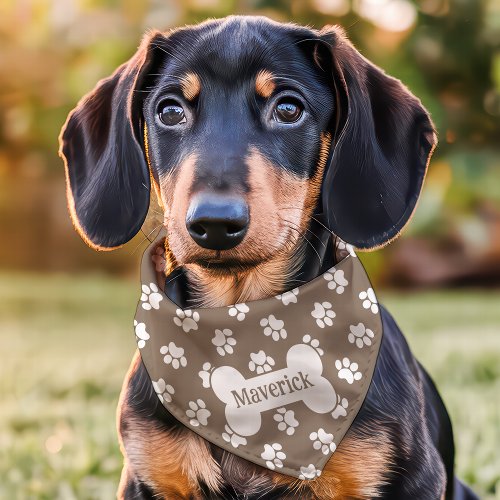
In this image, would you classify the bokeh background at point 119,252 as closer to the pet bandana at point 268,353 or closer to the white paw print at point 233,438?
the pet bandana at point 268,353

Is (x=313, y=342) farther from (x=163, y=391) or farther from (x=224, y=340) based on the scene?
(x=163, y=391)

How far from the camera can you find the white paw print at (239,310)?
9.82ft

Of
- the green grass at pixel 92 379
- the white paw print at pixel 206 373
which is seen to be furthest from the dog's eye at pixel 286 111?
the green grass at pixel 92 379

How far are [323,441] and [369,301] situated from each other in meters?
0.49

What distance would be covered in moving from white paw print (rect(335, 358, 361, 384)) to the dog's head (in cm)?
40

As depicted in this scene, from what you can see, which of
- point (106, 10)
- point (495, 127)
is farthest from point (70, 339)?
point (495, 127)

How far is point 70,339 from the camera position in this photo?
8617 millimetres

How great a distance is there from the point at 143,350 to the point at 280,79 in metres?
0.99

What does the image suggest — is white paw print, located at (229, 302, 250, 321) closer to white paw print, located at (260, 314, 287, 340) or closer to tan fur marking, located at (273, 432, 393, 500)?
white paw print, located at (260, 314, 287, 340)

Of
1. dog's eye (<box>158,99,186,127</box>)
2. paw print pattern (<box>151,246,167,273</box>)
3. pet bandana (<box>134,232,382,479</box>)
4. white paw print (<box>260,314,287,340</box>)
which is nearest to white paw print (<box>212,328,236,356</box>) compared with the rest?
pet bandana (<box>134,232,382,479</box>)

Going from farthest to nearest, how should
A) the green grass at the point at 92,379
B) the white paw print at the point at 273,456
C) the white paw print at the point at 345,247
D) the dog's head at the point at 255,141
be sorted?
the green grass at the point at 92,379
the white paw print at the point at 345,247
the white paw print at the point at 273,456
the dog's head at the point at 255,141

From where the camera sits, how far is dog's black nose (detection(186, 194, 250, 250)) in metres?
2.43

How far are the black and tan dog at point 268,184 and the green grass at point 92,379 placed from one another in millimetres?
1106

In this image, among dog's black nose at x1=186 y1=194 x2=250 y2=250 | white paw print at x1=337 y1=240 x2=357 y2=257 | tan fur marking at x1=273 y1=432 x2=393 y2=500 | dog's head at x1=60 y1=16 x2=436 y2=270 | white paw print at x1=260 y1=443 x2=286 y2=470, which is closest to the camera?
dog's black nose at x1=186 y1=194 x2=250 y2=250
